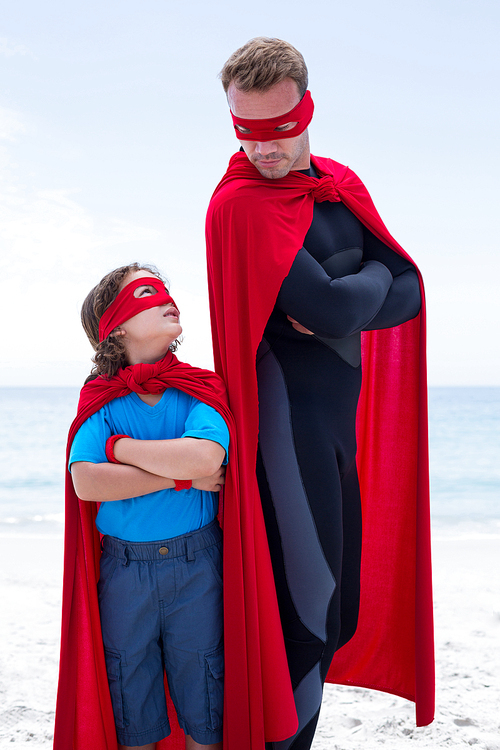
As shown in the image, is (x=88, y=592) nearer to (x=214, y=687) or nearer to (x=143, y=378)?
(x=214, y=687)

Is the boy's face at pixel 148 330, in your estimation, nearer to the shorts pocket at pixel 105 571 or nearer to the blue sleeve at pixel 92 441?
the blue sleeve at pixel 92 441

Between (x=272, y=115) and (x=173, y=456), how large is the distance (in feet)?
3.17

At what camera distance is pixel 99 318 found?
1.77 meters

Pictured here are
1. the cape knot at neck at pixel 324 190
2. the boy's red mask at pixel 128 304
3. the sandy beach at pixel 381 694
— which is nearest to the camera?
the boy's red mask at pixel 128 304

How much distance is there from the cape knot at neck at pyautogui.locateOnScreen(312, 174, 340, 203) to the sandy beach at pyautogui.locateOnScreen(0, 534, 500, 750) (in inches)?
82.9

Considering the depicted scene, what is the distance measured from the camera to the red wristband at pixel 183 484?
Result: 1.54 m

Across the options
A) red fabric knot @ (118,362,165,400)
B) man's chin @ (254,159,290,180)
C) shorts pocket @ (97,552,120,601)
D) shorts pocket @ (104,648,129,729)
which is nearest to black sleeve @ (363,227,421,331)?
man's chin @ (254,159,290,180)

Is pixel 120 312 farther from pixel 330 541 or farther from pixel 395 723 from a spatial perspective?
pixel 395 723

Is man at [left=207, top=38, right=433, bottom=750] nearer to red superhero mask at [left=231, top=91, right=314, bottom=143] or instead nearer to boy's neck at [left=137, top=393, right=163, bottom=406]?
red superhero mask at [left=231, top=91, right=314, bottom=143]

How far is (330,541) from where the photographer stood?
1.77 m

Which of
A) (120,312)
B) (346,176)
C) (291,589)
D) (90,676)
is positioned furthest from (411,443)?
(90,676)

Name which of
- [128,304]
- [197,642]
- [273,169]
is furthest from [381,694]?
[273,169]

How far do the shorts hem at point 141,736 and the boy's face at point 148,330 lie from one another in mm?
1047

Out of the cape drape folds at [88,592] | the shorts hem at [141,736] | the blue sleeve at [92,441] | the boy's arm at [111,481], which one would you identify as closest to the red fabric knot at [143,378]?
the cape drape folds at [88,592]
